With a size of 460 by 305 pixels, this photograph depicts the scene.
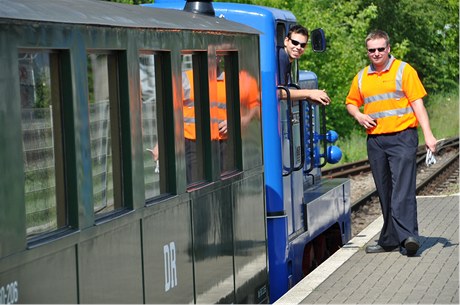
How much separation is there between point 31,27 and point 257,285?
156 inches

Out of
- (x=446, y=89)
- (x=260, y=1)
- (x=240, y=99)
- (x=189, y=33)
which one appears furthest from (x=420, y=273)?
(x=446, y=89)

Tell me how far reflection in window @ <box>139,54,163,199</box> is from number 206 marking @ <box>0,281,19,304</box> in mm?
1783

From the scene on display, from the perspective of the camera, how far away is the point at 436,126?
37.8 metres

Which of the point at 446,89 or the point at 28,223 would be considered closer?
the point at 28,223

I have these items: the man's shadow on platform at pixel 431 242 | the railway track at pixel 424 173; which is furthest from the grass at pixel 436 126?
the man's shadow on platform at pixel 431 242

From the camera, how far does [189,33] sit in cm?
685

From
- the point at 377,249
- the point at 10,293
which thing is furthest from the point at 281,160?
the point at 10,293

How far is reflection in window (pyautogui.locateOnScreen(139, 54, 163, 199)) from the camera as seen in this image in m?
6.18

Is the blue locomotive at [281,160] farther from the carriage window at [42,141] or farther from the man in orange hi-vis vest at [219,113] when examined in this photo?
the carriage window at [42,141]

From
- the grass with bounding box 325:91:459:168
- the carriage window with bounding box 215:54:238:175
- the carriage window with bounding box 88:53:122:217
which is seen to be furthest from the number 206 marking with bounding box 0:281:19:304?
the grass with bounding box 325:91:459:168

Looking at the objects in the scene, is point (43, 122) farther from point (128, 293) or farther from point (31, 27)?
point (128, 293)

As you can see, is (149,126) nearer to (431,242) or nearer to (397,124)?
(397,124)

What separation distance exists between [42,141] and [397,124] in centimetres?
519

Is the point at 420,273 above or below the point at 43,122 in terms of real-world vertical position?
below
